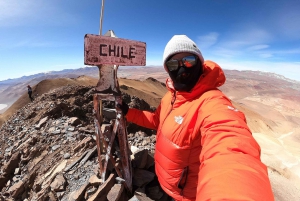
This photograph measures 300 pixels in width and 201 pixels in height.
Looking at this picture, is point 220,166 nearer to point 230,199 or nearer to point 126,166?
point 230,199

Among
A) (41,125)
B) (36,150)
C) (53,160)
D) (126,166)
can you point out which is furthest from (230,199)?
(41,125)

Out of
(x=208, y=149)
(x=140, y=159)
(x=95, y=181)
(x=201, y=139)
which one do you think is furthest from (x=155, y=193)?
(x=208, y=149)

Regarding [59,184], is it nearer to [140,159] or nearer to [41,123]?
[140,159]

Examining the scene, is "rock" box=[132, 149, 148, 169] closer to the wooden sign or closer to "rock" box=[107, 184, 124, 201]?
"rock" box=[107, 184, 124, 201]

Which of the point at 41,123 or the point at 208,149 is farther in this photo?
the point at 41,123

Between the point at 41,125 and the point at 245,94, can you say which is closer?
the point at 41,125
